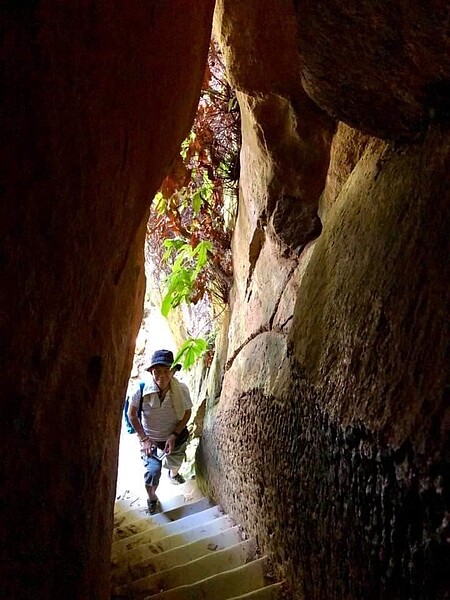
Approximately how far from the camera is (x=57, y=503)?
228 cm

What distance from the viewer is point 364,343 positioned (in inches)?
84.3

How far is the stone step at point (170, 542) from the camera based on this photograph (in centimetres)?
396

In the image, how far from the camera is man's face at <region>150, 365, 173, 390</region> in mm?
5336

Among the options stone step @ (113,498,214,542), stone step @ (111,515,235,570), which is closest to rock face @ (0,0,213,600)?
stone step @ (111,515,235,570)

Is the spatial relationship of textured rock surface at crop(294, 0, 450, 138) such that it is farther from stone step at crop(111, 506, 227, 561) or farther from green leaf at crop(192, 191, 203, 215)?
stone step at crop(111, 506, 227, 561)

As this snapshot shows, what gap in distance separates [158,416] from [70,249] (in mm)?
3373

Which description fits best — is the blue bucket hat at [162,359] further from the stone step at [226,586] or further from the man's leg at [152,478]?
the stone step at [226,586]

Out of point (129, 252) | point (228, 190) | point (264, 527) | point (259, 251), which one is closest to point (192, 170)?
point (228, 190)

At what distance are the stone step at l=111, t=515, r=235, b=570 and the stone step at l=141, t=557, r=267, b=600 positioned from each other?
2.14ft

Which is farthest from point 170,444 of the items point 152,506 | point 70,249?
point 70,249

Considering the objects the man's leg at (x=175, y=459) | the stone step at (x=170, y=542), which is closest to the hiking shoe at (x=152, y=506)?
the man's leg at (x=175, y=459)

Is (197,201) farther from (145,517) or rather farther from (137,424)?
(145,517)

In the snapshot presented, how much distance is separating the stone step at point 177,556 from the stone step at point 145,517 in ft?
2.68

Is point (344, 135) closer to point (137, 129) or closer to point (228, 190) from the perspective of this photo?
→ point (137, 129)
